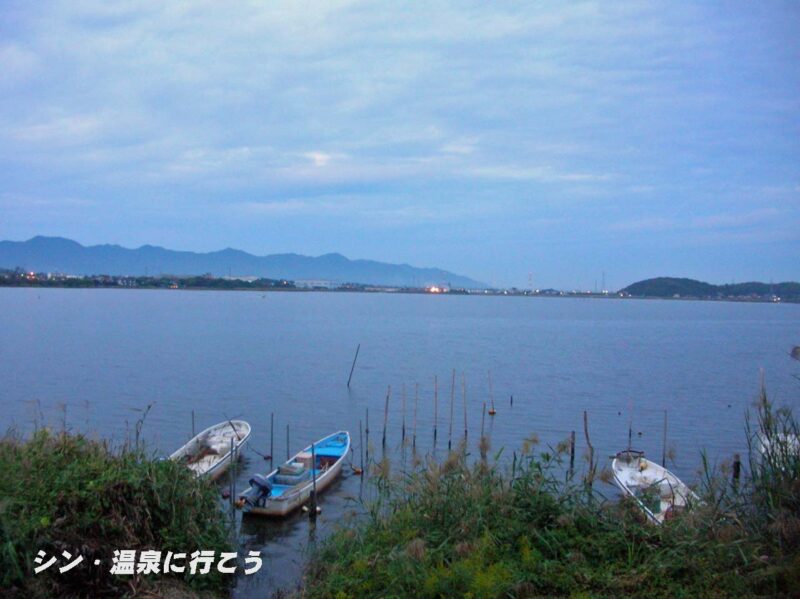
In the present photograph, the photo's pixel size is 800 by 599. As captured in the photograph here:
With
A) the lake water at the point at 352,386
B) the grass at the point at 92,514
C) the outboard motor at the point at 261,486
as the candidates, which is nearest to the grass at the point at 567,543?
the grass at the point at 92,514

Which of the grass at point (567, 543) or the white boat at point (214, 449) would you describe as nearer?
the grass at point (567, 543)

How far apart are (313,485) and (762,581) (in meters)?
13.1

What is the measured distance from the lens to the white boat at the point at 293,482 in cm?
1725

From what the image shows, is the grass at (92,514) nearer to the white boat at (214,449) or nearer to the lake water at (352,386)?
the lake water at (352,386)

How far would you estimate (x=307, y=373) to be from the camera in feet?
150

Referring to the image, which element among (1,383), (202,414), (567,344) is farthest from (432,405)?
(567,344)

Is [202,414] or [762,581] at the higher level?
[762,581]

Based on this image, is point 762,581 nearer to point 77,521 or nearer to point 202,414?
point 77,521

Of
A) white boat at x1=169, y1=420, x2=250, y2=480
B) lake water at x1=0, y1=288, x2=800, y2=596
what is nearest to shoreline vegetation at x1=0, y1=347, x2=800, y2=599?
lake water at x1=0, y1=288, x2=800, y2=596

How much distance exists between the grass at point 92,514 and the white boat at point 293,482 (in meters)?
6.39

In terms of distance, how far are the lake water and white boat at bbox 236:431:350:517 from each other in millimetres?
421

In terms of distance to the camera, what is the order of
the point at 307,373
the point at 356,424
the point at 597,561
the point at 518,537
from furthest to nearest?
the point at 307,373 < the point at 356,424 < the point at 518,537 < the point at 597,561

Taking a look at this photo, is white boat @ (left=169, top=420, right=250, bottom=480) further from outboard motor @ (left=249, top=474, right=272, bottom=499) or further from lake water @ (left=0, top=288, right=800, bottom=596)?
outboard motor @ (left=249, top=474, right=272, bottom=499)

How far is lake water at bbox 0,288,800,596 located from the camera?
86.9 ft
